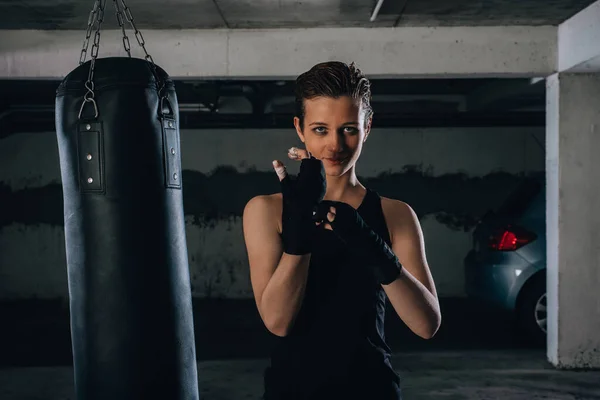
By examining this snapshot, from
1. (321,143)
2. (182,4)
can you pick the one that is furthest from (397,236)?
(182,4)

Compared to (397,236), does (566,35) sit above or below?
above

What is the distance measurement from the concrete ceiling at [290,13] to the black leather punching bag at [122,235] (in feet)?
8.32

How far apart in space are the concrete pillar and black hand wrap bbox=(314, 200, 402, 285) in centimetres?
479

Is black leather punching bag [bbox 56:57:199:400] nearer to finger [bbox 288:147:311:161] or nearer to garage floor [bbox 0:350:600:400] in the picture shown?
finger [bbox 288:147:311:161]

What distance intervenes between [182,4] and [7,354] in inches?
152

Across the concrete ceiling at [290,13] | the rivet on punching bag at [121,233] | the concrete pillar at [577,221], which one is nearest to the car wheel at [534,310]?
the concrete pillar at [577,221]

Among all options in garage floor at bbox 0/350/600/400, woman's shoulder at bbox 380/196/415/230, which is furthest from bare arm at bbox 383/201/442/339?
garage floor at bbox 0/350/600/400

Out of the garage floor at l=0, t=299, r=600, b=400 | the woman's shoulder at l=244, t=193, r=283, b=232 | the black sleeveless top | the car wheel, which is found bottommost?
the garage floor at l=0, t=299, r=600, b=400

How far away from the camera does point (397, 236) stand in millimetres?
1979

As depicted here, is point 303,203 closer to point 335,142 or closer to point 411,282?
point 335,142

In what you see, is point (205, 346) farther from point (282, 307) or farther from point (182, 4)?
point (282, 307)

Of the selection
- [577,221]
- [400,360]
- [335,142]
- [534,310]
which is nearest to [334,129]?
[335,142]

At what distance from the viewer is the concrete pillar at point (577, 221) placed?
20.1 feet

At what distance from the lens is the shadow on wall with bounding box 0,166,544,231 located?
996 centimetres
